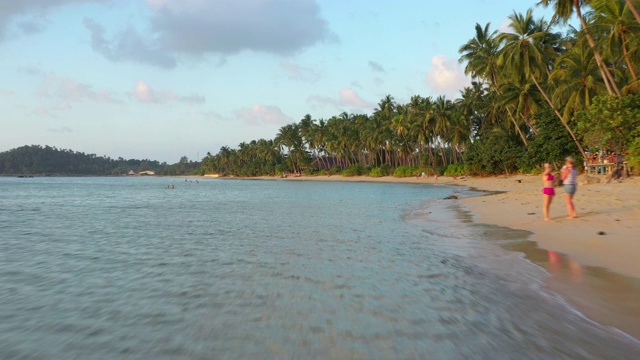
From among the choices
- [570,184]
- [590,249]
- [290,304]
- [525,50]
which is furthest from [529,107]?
[290,304]

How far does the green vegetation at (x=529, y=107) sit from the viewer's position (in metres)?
28.6

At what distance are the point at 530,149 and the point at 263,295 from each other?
45.8m

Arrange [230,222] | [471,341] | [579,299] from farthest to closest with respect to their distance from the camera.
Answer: [230,222], [579,299], [471,341]

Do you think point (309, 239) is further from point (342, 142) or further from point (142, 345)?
point (342, 142)

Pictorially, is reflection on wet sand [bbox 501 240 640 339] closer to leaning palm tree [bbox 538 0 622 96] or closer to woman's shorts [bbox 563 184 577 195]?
woman's shorts [bbox 563 184 577 195]

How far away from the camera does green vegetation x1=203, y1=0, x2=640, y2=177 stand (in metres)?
28.6

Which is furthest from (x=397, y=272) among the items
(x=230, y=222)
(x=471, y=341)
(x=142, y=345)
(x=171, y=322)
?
(x=230, y=222)

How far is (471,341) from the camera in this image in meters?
4.45

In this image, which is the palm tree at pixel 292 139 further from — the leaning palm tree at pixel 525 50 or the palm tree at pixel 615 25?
the palm tree at pixel 615 25

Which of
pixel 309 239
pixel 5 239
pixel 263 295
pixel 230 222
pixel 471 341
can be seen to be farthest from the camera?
pixel 230 222

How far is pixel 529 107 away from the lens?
4659 centimetres

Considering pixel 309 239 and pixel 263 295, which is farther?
pixel 309 239

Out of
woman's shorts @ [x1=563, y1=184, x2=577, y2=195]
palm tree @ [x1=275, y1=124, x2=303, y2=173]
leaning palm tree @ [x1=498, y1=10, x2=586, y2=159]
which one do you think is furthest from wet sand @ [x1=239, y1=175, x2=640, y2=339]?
palm tree @ [x1=275, y1=124, x2=303, y2=173]

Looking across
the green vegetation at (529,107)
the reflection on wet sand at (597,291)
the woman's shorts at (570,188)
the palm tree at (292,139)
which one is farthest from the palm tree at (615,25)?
the palm tree at (292,139)
